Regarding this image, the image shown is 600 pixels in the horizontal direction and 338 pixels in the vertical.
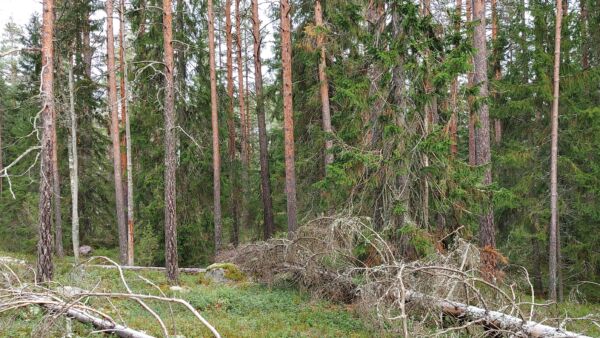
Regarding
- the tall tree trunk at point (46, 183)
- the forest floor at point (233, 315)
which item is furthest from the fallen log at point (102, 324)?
the tall tree trunk at point (46, 183)

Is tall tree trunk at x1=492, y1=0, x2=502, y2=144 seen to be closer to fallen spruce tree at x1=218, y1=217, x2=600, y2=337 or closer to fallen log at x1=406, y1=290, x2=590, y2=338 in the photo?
fallen spruce tree at x1=218, y1=217, x2=600, y2=337

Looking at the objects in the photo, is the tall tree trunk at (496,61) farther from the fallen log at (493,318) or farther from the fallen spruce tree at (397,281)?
the fallen log at (493,318)

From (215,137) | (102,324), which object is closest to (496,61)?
(215,137)

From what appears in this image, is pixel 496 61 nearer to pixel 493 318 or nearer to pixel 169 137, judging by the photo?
pixel 169 137

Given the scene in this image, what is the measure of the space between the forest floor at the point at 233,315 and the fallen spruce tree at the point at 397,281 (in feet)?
→ 1.16

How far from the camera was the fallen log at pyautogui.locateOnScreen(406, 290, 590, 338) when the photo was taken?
19.0 ft

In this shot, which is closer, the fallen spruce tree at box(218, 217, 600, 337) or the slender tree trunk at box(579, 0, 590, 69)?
the fallen spruce tree at box(218, 217, 600, 337)

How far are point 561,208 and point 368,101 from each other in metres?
8.70

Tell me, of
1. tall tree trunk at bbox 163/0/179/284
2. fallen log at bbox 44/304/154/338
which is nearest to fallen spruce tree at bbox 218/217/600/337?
tall tree trunk at bbox 163/0/179/284

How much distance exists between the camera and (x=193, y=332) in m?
7.18

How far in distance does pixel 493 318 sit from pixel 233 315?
4954 mm

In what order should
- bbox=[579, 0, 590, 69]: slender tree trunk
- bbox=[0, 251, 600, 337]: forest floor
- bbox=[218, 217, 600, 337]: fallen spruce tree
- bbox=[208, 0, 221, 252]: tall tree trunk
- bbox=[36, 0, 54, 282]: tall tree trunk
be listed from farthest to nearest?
bbox=[208, 0, 221, 252]: tall tree trunk, bbox=[579, 0, 590, 69]: slender tree trunk, bbox=[36, 0, 54, 282]: tall tree trunk, bbox=[0, 251, 600, 337]: forest floor, bbox=[218, 217, 600, 337]: fallen spruce tree

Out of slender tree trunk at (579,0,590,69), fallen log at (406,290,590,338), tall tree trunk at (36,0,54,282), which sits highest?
slender tree trunk at (579,0,590,69)

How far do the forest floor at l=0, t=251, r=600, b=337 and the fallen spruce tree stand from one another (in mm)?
355
